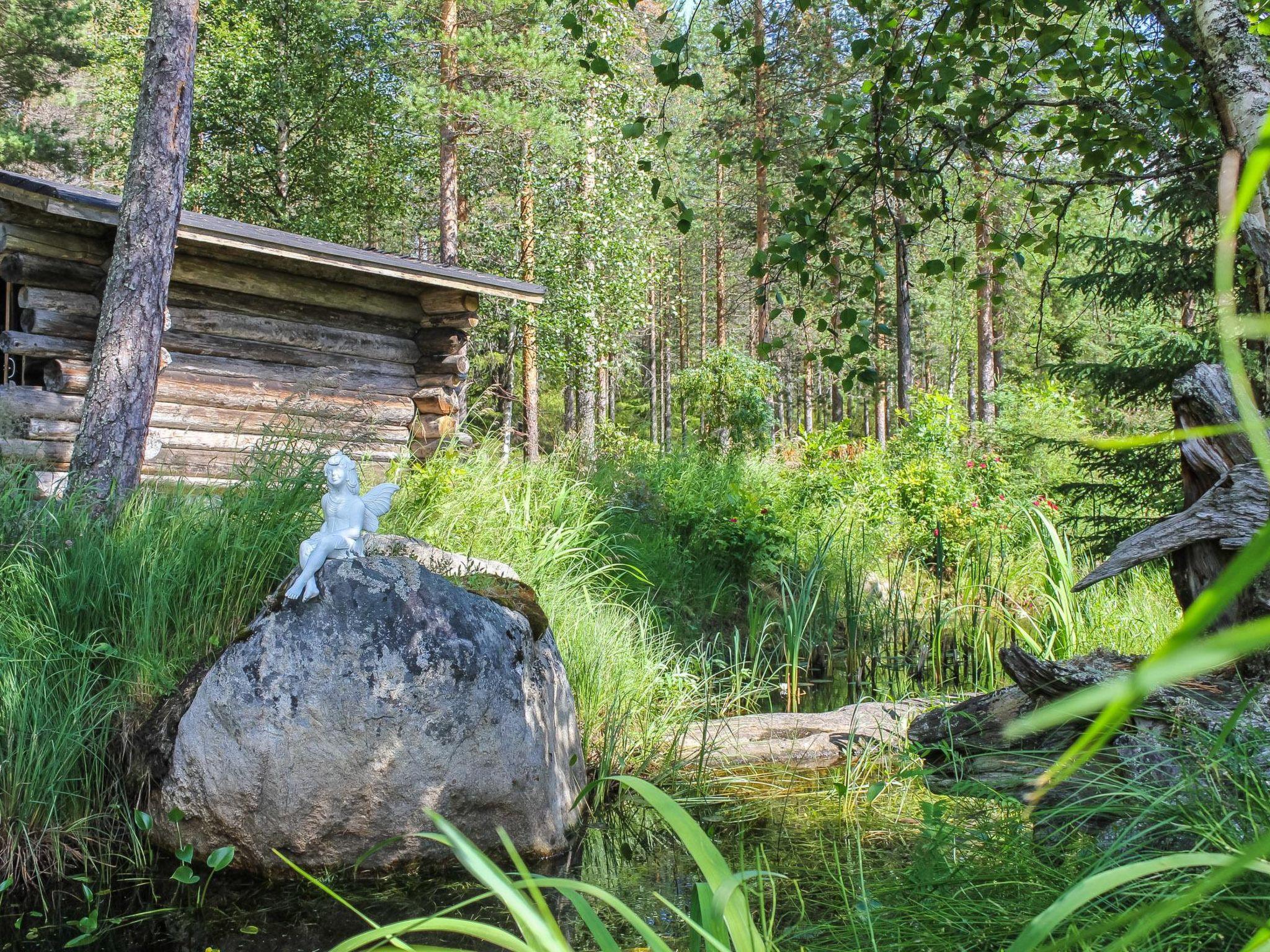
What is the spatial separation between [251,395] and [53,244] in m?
2.02

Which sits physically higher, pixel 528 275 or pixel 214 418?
pixel 528 275

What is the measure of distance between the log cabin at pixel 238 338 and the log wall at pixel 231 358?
0.01 metres

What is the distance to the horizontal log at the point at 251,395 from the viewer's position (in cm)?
743

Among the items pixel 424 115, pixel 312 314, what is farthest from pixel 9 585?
pixel 424 115

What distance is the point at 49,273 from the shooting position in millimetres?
7297

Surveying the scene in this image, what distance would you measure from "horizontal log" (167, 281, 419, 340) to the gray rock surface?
18.6 feet

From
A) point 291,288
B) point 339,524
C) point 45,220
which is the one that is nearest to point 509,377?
point 291,288

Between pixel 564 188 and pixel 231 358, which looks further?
pixel 564 188

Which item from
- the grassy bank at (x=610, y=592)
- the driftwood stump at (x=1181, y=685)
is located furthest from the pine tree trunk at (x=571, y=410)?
the driftwood stump at (x=1181, y=685)

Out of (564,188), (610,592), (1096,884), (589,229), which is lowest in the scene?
(610,592)

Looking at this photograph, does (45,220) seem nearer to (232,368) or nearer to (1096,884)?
(232,368)

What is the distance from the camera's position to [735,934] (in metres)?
1.15

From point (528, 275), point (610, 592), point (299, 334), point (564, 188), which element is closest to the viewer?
point (610, 592)

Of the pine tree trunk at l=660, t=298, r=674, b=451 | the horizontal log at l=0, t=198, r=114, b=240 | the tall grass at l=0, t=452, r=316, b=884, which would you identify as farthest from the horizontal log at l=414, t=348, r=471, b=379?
the pine tree trunk at l=660, t=298, r=674, b=451
